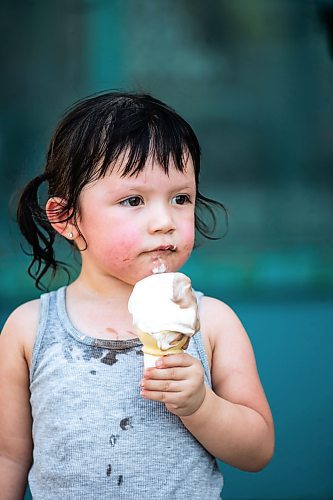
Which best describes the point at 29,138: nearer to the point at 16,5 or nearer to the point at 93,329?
the point at 16,5

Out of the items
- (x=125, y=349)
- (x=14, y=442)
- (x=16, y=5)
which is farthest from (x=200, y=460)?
(x=16, y=5)

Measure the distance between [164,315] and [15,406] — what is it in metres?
0.66

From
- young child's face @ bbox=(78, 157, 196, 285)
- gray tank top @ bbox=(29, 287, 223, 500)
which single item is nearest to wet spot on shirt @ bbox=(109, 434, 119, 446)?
gray tank top @ bbox=(29, 287, 223, 500)

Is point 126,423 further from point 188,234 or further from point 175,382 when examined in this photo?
point 188,234

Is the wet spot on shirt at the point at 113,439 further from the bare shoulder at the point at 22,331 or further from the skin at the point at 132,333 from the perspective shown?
the bare shoulder at the point at 22,331

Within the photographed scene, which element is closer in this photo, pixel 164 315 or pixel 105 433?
pixel 164 315

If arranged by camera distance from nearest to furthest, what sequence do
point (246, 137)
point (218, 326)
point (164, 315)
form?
point (164, 315) < point (218, 326) < point (246, 137)

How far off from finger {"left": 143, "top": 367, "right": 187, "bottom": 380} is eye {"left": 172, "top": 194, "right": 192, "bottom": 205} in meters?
0.45

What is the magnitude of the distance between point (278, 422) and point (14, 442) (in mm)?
1384

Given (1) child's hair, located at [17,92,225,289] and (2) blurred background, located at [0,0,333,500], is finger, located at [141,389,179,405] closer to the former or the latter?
(1) child's hair, located at [17,92,225,289]

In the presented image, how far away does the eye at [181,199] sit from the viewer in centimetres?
242

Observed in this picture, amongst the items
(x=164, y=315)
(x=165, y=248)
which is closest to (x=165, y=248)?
(x=165, y=248)

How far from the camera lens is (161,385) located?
2191 millimetres

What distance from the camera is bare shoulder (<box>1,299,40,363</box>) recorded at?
2.57m
